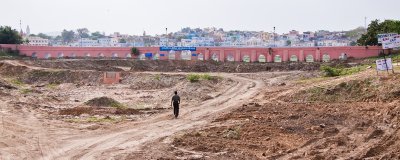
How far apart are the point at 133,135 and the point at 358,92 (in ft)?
37.2

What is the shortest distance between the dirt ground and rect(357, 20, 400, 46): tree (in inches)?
1109

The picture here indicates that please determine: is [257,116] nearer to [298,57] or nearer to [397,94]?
[397,94]

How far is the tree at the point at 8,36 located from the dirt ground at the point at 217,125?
44654 millimetres

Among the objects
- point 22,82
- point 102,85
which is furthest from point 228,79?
point 22,82

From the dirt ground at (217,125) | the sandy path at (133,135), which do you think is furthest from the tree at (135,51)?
the sandy path at (133,135)

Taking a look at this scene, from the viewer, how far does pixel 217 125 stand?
19.1 metres

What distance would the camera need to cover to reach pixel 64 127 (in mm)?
19422

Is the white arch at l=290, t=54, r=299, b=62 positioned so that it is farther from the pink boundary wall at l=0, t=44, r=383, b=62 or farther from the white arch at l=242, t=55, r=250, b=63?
the white arch at l=242, t=55, r=250, b=63

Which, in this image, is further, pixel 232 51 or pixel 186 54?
pixel 186 54

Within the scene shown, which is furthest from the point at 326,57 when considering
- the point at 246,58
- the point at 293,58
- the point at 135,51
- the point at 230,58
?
the point at 135,51

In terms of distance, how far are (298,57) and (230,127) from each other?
156 ft

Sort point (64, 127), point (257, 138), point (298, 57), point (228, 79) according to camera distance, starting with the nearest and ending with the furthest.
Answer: point (257, 138), point (64, 127), point (228, 79), point (298, 57)

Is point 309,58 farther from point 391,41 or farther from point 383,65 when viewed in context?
point 391,41

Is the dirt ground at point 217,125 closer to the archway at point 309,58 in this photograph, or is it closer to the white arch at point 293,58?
the archway at point 309,58
